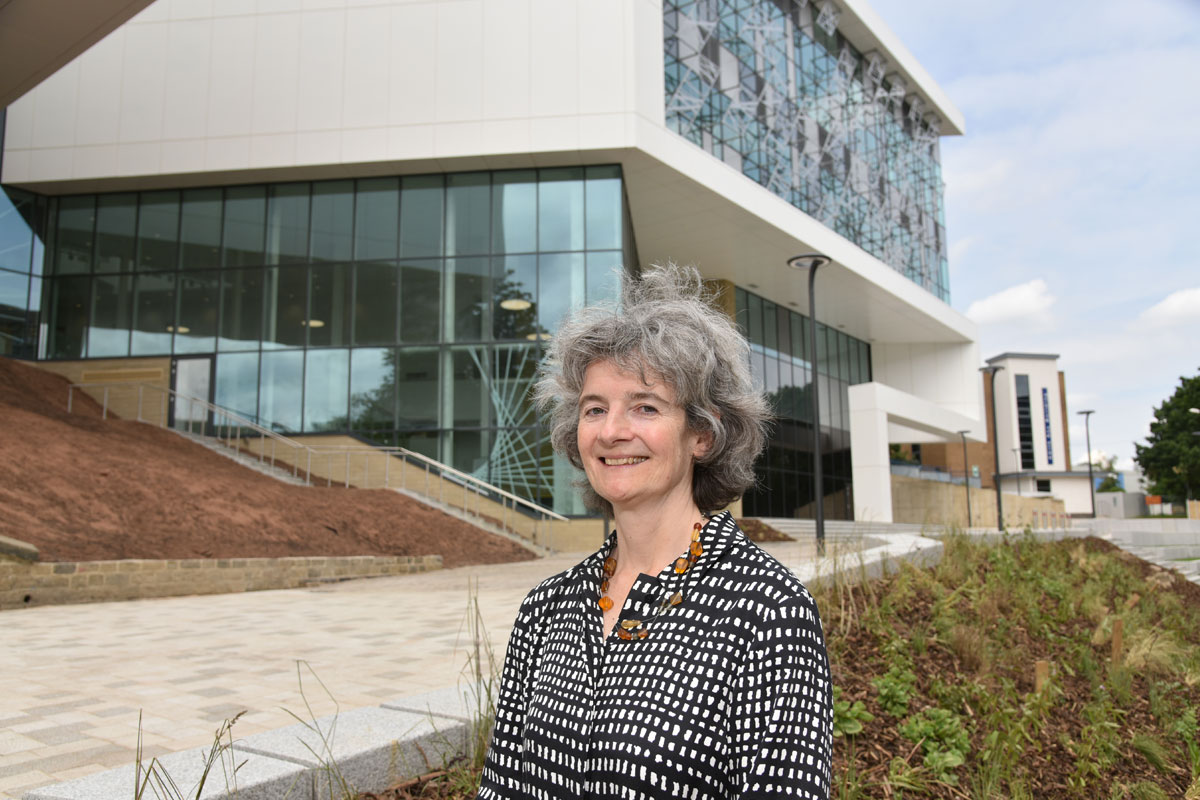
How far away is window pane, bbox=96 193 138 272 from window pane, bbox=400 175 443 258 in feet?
26.9

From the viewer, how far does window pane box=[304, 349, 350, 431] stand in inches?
941

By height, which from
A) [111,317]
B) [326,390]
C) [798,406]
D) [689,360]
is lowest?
[689,360]

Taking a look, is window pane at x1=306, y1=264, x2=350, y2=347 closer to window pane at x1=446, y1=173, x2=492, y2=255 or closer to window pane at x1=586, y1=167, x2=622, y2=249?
window pane at x1=446, y1=173, x2=492, y2=255

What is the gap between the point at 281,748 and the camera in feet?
10.8

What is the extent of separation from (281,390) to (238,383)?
131 cm

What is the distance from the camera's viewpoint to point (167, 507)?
1372cm

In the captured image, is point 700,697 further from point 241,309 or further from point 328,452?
point 241,309

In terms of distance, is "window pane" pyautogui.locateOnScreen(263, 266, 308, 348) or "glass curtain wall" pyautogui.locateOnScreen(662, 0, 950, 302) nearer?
"window pane" pyautogui.locateOnScreen(263, 266, 308, 348)

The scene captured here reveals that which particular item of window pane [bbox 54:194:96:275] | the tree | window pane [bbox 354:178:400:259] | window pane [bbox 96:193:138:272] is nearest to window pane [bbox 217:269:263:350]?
window pane [bbox 96:193:138:272]

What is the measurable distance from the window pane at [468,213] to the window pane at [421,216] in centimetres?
31

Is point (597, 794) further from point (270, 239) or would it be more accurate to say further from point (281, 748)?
point (270, 239)

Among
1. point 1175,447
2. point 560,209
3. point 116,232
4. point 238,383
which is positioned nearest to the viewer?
point 560,209

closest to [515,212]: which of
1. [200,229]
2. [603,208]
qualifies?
[603,208]

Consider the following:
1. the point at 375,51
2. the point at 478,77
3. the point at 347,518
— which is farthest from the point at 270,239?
the point at 347,518
